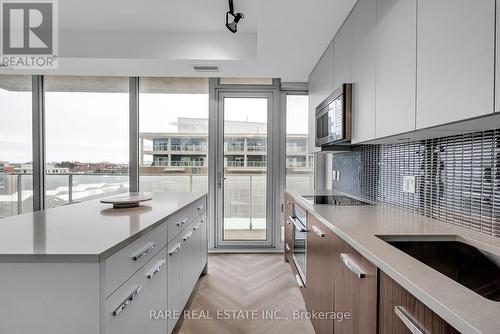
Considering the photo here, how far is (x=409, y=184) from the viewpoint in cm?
161

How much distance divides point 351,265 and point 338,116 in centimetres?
114

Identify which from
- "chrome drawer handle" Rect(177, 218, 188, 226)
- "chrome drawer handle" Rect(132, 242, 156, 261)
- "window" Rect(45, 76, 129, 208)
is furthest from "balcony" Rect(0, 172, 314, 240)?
"chrome drawer handle" Rect(132, 242, 156, 261)

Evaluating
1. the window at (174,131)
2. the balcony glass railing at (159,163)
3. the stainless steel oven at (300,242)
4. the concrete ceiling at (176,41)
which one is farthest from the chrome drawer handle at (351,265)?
the balcony glass railing at (159,163)

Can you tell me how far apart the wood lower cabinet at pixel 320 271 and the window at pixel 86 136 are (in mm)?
2833

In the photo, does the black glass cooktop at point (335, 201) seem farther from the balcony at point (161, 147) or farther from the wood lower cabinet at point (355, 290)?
the balcony at point (161, 147)

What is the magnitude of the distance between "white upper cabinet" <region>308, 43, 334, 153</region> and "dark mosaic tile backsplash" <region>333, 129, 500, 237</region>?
0.71 meters

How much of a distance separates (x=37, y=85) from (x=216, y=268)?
134 inches

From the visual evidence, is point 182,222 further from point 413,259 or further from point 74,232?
point 413,259

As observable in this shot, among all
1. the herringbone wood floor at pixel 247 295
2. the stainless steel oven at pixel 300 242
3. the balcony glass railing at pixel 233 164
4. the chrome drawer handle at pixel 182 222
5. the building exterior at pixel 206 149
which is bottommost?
the herringbone wood floor at pixel 247 295

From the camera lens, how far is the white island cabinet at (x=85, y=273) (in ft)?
3.00

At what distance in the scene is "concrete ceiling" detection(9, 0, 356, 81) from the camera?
2273mm

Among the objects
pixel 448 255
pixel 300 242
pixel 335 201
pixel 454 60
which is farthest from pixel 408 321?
pixel 300 242

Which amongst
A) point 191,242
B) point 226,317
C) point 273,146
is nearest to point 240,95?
point 273,146

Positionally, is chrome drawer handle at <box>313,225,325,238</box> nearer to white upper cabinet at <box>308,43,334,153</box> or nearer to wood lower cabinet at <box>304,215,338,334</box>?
wood lower cabinet at <box>304,215,338,334</box>
